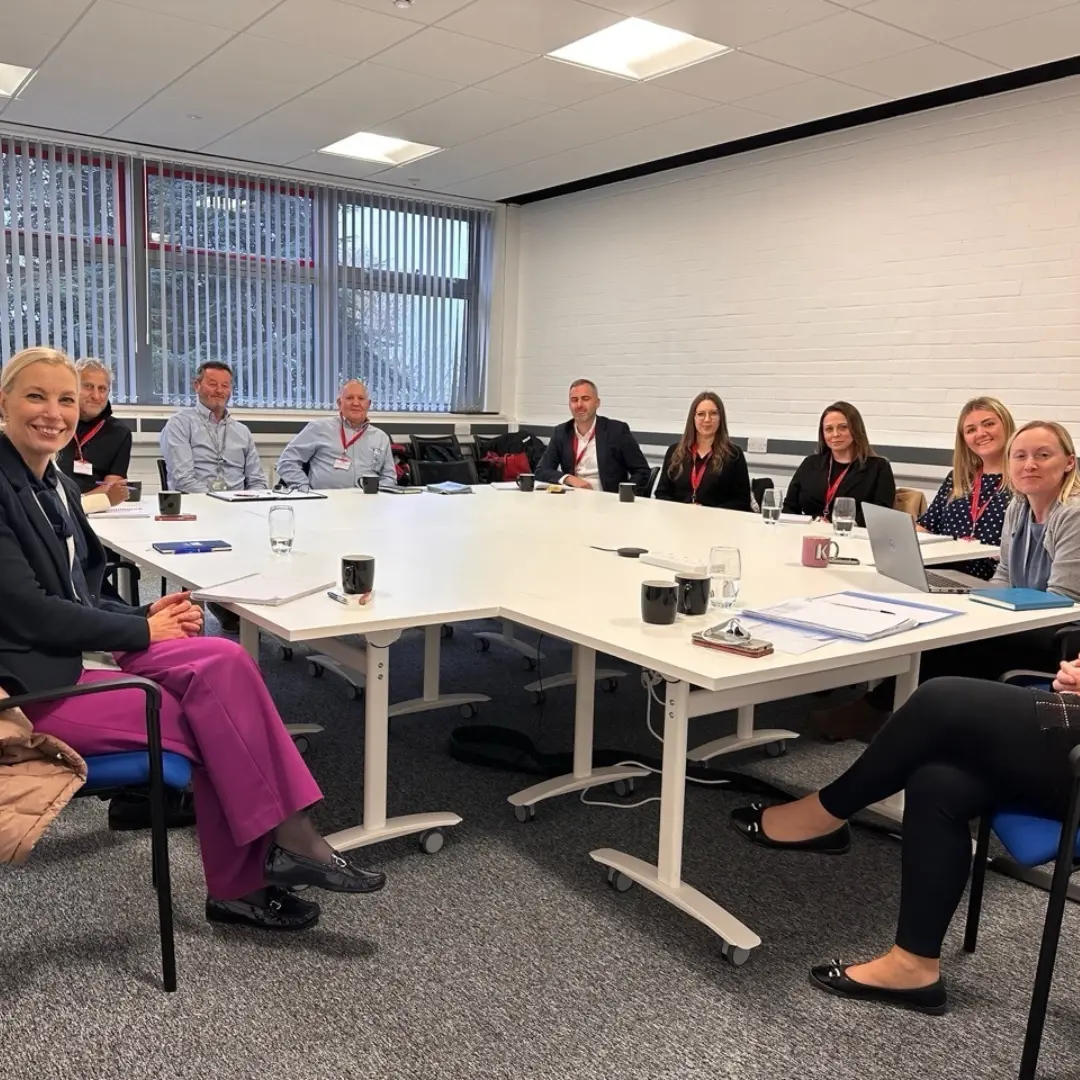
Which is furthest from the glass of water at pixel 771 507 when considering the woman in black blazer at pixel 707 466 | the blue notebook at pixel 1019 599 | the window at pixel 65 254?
the window at pixel 65 254

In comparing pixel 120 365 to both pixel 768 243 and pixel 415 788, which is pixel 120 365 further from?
pixel 415 788

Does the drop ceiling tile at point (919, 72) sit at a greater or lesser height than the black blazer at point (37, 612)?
greater

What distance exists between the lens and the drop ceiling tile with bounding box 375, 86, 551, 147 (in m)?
5.19

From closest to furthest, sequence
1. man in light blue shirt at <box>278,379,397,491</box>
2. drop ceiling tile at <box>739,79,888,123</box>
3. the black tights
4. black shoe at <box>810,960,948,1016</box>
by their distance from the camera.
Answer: the black tights, black shoe at <box>810,960,948,1016</box>, drop ceiling tile at <box>739,79,888,123</box>, man in light blue shirt at <box>278,379,397,491</box>

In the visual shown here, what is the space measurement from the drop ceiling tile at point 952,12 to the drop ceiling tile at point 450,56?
5.18 feet

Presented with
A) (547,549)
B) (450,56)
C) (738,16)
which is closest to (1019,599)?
(547,549)

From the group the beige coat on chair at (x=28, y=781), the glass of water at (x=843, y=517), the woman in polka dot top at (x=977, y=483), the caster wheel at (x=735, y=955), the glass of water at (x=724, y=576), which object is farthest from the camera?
the woman in polka dot top at (x=977, y=483)

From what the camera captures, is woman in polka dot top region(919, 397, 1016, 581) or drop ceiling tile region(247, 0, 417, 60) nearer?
woman in polka dot top region(919, 397, 1016, 581)

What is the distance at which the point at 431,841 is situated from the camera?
2.34 m

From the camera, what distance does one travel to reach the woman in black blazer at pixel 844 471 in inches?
176

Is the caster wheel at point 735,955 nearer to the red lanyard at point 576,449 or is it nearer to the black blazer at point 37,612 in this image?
the black blazer at point 37,612

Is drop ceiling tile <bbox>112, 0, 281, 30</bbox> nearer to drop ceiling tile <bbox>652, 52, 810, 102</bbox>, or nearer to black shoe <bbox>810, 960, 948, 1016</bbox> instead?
drop ceiling tile <bbox>652, 52, 810, 102</bbox>

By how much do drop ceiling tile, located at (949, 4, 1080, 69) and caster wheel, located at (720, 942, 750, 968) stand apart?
3.79 metres

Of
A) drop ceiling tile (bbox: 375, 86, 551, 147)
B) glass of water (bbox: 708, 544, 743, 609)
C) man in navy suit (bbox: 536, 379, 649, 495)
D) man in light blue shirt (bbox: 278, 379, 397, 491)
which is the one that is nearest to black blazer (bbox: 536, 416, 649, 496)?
man in navy suit (bbox: 536, 379, 649, 495)
